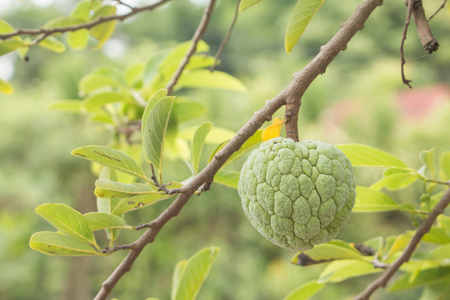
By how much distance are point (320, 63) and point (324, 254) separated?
385 mm

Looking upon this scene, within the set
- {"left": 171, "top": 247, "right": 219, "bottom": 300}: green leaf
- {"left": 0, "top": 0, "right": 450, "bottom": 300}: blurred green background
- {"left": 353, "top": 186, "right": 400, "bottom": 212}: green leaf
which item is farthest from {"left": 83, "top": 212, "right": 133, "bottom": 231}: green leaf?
{"left": 0, "top": 0, "right": 450, "bottom": 300}: blurred green background

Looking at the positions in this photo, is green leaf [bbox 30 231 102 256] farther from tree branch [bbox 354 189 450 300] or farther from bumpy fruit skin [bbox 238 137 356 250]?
tree branch [bbox 354 189 450 300]

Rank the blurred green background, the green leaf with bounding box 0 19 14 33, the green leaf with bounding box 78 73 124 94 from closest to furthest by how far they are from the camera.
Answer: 1. the green leaf with bounding box 0 19 14 33
2. the green leaf with bounding box 78 73 124 94
3. the blurred green background

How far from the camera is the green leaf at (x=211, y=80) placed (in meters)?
1.13

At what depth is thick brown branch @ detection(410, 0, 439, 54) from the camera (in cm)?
52

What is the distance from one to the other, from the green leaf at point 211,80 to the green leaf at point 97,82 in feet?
0.59

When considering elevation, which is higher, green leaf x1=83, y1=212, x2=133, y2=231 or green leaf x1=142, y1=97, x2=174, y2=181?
green leaf x1=142, y1=97, x2=174, y2=181

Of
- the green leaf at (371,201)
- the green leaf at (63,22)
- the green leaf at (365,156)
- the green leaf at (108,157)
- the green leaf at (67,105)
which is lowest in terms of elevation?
the green leaf at (371,201)

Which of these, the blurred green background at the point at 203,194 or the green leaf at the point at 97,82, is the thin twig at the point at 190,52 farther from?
the blurred green background at the point at 203,194

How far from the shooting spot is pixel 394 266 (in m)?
0.78

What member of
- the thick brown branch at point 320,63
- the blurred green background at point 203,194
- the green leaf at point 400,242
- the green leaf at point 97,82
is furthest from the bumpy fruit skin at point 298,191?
the blurred green background at point 203,194

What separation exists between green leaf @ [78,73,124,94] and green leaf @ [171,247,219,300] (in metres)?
0.58

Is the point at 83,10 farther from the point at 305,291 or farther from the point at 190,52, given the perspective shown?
the point at 305,291

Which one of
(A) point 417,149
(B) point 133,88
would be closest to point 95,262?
(A) point 417,149
